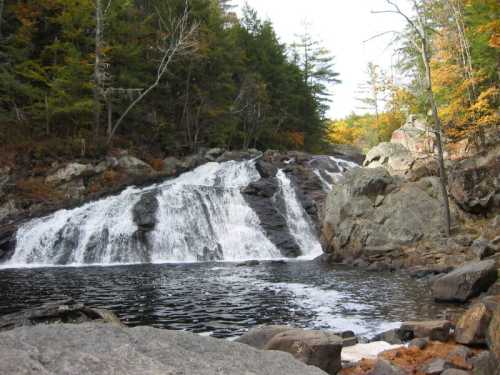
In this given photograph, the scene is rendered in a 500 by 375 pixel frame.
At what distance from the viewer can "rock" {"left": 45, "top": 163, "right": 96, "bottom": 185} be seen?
25703mm

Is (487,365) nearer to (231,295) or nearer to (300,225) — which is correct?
(231,295)

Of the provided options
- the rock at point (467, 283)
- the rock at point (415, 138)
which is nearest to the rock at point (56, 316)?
the rock at point (467, 283)

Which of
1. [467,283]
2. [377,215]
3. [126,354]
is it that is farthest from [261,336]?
[377,215]

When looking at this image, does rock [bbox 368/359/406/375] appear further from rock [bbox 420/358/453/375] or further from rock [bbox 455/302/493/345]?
rock [bbox 455/302/493/345]

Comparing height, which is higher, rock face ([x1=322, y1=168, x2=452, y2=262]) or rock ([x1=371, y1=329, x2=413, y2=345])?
rock face ([x1=322, y1=168, x2=452, y2=262])

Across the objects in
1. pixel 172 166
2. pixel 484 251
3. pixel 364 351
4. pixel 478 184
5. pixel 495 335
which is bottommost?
pixel 364 351

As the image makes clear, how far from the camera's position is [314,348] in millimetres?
6039

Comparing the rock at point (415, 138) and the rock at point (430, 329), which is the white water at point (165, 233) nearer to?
the rock at point (415, 138)

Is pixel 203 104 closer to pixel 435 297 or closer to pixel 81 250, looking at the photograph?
pixel 81 250

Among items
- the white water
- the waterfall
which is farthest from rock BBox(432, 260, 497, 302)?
the white water

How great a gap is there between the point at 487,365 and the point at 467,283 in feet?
18.8

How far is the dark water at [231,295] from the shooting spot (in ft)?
32.3

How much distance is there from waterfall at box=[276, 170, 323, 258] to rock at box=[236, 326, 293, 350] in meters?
15.0

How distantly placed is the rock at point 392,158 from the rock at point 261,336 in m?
21.5
